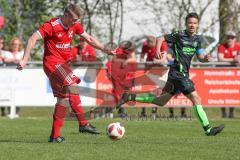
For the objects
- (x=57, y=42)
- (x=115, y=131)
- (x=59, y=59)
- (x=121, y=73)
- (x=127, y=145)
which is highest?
(x=57, y=42)

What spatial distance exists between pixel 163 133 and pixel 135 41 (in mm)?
14577

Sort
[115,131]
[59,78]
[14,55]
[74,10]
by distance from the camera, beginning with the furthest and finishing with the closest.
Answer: [14,55] → [59,78] → [115,131] → [74,10]

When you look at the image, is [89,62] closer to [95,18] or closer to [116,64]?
[116,64]

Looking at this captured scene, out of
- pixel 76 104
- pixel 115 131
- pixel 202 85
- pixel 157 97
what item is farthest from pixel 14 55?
pixel 115 131

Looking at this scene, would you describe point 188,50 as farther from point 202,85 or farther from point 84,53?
point 84,53

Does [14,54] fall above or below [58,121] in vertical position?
above

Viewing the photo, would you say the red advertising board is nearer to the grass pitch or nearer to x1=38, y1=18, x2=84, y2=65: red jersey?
the grass pitch

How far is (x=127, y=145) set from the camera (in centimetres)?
1118

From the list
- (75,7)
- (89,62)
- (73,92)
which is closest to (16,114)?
(89,62)

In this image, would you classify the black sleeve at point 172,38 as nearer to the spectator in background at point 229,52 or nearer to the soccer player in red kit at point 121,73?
the soccer player in red kit at point 121,73

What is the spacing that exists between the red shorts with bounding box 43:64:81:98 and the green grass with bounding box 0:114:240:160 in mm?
776

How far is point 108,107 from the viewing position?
19.7m

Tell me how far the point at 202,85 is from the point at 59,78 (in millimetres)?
8314

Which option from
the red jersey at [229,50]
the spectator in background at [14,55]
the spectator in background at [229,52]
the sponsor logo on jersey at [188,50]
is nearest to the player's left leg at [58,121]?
the sponsor logo on jersey at [188,50]
